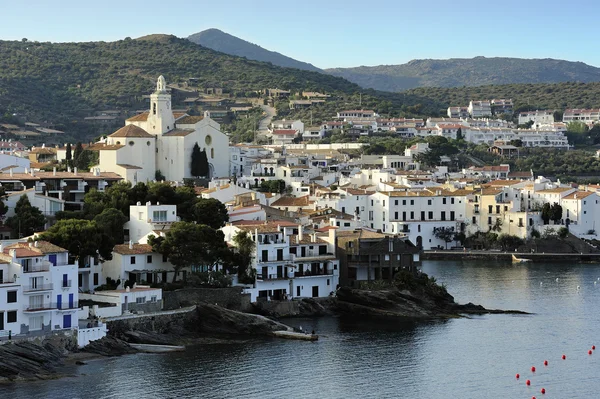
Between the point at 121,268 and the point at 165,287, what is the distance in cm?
188

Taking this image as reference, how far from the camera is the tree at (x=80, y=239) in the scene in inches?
1752

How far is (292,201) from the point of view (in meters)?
71.9

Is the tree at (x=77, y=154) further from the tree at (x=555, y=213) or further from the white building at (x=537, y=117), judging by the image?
the white building at (x=537, y=117)

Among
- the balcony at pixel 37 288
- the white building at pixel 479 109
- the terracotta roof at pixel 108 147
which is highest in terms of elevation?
the white building at pixel 479 109

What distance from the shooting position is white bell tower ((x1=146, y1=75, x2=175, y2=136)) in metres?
77.8

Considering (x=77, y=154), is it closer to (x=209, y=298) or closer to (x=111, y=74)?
(x=209, y=298)

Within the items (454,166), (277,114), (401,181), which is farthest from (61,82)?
(401,181)

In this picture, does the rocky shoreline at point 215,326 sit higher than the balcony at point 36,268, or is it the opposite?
the balcony at point 36,268

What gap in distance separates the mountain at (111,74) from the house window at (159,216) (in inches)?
3064

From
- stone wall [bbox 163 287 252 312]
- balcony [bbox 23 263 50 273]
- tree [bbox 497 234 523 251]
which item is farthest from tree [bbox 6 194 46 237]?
tree [bbox 497 234 523 251]

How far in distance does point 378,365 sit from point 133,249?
37.5ft

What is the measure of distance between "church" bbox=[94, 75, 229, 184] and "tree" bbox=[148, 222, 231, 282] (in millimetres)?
22529

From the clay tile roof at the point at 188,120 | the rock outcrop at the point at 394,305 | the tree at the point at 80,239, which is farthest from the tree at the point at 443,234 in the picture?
the tree at the point at 80,239

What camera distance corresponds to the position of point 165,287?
4578cm
